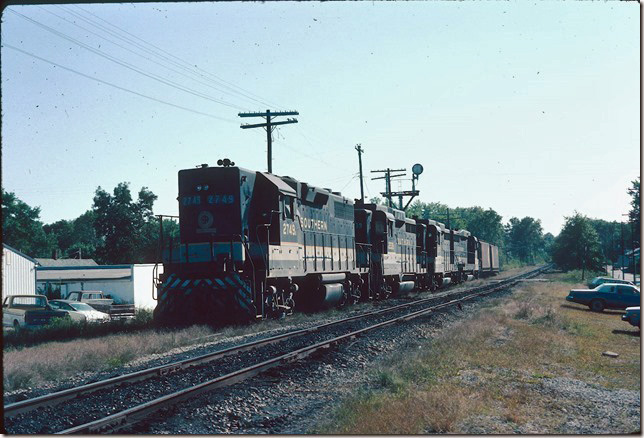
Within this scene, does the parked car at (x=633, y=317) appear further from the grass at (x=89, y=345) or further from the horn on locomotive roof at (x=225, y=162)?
the horn on locomotive roof at (x=225, y=162)

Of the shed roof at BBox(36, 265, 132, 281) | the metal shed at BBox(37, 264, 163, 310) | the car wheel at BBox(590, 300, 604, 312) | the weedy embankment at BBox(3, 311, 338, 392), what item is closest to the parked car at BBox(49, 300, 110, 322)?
the weedy embankment at BBox(3, 311, 338, 392)

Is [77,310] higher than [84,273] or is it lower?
lower

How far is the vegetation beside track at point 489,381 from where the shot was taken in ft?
25.1

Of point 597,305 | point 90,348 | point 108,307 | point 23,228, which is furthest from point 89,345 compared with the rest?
point 23,228

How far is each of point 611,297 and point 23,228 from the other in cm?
6112

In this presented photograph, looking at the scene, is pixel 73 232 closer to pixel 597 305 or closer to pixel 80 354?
pixel 597 305

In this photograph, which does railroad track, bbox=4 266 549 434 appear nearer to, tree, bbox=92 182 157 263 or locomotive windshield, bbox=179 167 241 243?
locomotive windshield, bbox=179 167 241 243

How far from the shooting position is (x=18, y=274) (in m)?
40.4

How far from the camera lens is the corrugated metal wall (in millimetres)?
38562

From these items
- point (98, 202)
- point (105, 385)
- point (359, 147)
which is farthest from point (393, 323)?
point (98, 202)

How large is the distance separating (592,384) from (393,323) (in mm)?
8467

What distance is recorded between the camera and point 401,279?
32.7m

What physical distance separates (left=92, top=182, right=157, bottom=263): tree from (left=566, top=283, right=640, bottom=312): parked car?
149 feet

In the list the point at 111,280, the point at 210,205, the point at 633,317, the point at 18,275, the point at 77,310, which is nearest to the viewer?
the point at 210,205
